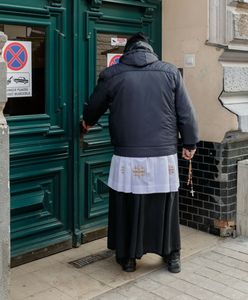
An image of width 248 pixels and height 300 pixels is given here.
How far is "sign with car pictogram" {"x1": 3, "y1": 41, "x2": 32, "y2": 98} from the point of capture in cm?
414

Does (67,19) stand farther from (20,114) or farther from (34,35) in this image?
(20,114)

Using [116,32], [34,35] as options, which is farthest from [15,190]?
[116,32]

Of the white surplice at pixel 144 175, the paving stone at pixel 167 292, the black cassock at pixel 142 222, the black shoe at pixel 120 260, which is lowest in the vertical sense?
the paving stone at pixel 167 292

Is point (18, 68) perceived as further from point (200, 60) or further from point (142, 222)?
point (200, 60)

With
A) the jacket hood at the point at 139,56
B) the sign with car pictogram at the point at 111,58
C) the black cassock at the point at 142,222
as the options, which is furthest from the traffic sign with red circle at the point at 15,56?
the black cassock at the point at 142,222

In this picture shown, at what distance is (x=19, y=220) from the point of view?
4.30m

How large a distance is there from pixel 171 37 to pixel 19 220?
2441 mm

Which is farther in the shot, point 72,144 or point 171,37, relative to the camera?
point 171,37

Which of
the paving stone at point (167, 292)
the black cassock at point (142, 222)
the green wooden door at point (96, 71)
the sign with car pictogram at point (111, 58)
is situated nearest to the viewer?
the paving stone at point (167, 292)

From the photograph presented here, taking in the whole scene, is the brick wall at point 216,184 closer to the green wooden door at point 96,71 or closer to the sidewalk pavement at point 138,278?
the sidewalk pavement at point 138,278

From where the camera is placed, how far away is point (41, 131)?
14.3 ft

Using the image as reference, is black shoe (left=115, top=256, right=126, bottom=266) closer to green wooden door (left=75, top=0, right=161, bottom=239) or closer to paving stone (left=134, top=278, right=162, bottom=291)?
paving stone (left=134, top=278, right=162, bottom=291)

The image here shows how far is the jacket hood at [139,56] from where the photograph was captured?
13.2 ft

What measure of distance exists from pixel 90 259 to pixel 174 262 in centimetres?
74
